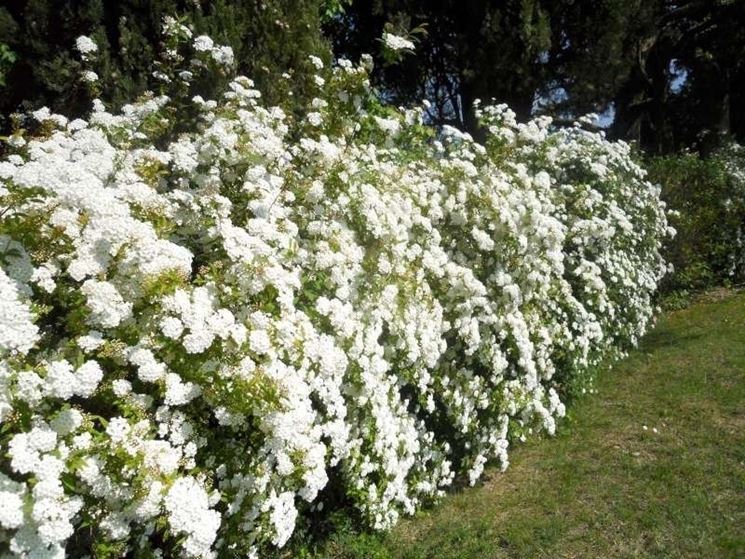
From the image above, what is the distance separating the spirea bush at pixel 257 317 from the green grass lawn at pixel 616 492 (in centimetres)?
20

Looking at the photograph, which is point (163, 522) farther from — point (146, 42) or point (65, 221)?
point (146, 42)

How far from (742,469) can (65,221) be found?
4.04m

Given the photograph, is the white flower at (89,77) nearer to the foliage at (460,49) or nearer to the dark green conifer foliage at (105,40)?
the dark green conifer foliage at (105,40)

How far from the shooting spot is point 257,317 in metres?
2.40

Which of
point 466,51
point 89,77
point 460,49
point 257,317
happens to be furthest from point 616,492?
point 460,49

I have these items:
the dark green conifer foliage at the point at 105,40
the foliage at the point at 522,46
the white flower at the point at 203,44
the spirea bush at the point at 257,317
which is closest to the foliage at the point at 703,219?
the foliage at the point at 522,46

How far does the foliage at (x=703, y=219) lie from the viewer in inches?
368

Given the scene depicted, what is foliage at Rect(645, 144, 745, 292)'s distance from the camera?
30.6 ft

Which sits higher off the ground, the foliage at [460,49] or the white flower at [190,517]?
the foliage at [460,49]

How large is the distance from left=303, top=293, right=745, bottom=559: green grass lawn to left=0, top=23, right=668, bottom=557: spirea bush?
20 cm

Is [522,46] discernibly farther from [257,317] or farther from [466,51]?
[257,317]

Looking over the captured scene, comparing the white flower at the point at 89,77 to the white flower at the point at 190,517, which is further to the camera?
the white flower at the point at 89,77

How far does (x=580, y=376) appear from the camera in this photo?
18.9 feet

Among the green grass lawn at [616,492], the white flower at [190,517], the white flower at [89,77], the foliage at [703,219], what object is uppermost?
the white flower at [89,77]
